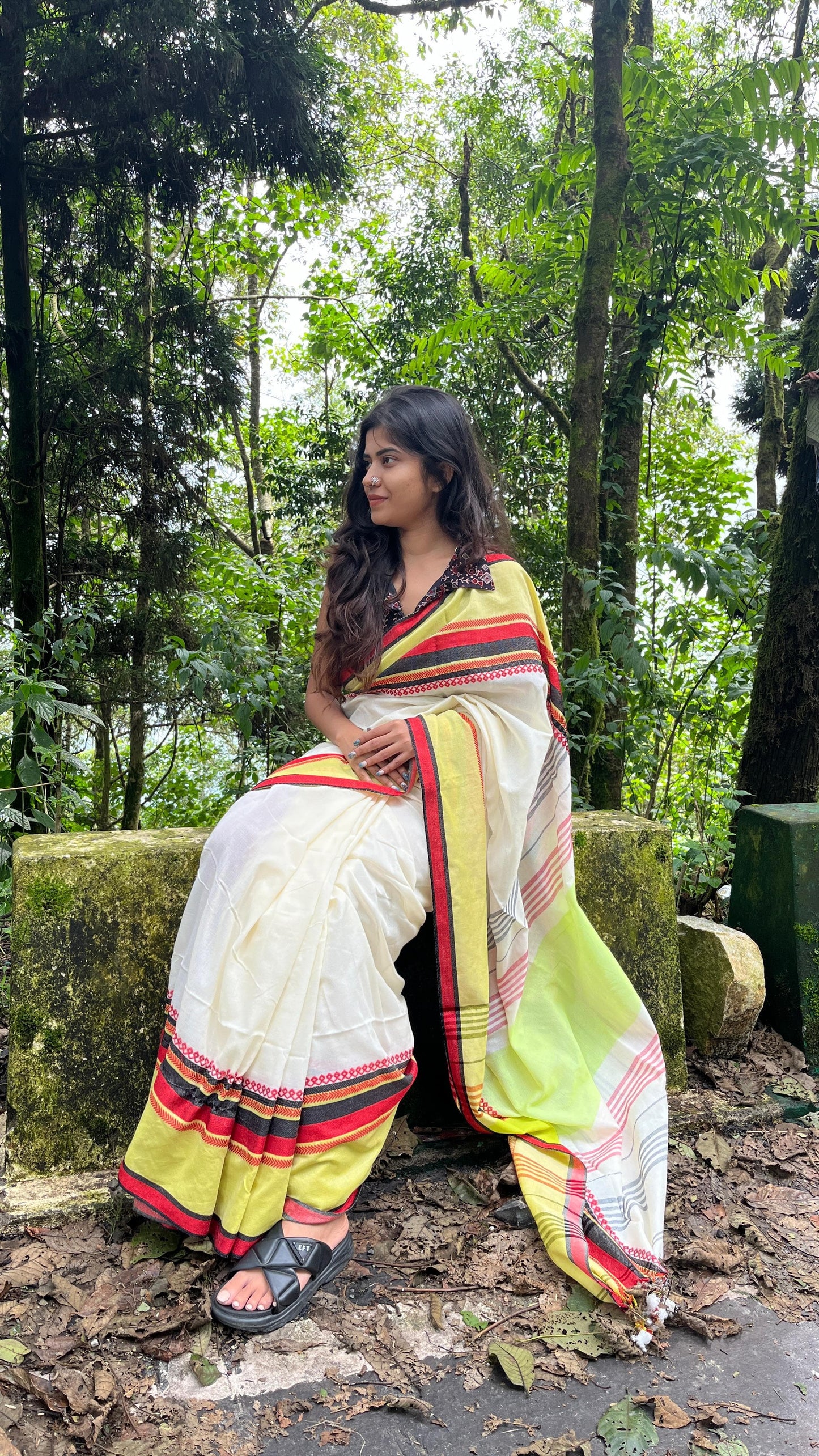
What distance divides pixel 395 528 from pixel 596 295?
1771mm

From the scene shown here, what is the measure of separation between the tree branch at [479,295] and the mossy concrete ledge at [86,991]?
567cm

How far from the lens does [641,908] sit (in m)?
2.37

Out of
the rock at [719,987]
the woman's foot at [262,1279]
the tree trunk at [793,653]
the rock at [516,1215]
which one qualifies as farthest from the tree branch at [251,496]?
the woman's foot at [262,1279]

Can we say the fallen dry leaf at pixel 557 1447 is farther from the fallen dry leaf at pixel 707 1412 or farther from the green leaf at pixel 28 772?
the green leaf at pixel 28 772

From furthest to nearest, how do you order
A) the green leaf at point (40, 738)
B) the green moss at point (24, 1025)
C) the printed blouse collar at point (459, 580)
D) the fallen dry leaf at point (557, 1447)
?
the green leaf at point (40, 738) < the printed blouse collar at point (459, 580) < the green moss at point (24, 1025) < the fallen dry leaf at point (557, 1447)

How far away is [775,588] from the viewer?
328 centimetres

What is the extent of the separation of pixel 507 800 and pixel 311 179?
4.06m

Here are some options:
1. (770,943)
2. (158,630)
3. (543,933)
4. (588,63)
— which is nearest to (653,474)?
(588,63)

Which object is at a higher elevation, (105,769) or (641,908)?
(105,769)

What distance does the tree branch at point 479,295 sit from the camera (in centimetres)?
761

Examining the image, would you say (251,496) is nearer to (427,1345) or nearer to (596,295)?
(596,295)

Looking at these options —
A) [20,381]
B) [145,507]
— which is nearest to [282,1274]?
[20,381]

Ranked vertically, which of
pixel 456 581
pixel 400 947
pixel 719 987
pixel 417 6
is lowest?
pixel 719 987

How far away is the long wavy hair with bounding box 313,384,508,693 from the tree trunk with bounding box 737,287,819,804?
1.43 m
